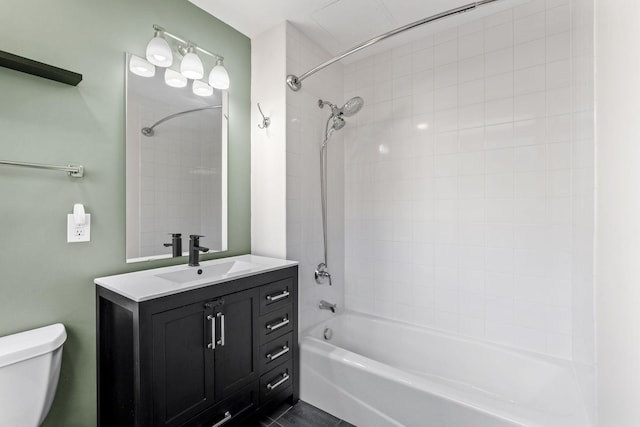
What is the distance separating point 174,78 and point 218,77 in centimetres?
25

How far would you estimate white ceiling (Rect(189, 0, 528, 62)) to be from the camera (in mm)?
1812

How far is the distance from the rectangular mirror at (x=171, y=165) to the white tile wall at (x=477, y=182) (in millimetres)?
1163

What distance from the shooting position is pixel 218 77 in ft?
5.94

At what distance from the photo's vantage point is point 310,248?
2195 millimetres

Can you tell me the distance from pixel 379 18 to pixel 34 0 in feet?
6.00

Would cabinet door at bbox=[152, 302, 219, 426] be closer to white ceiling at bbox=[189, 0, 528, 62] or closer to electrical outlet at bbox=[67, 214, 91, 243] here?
electrical outlet at bbox=[67, 214, 91, 243]

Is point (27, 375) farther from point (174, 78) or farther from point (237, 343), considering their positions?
point (174, 78)

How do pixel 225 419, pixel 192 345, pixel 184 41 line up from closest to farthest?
pixel 192 345, pixel 225 419, pixel 184 41

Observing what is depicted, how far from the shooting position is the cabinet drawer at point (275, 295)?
5.31ft

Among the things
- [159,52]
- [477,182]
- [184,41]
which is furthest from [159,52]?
[477,182]

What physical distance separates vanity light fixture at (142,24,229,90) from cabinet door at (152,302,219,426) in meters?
1.29

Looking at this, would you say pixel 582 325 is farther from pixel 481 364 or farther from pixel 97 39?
pixel 97 39

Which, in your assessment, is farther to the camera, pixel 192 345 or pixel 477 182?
pixel 477 182

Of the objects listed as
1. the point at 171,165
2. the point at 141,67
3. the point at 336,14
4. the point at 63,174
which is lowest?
the point at 63,174
